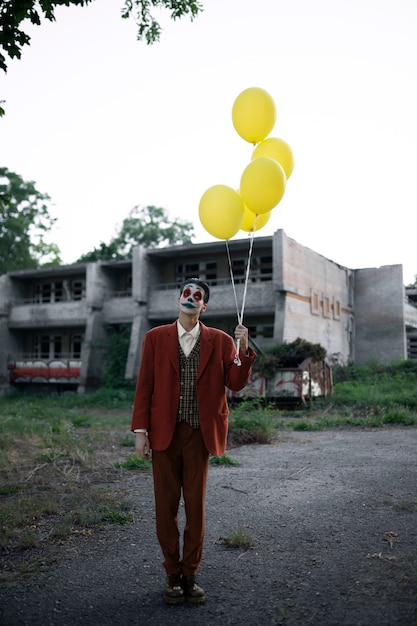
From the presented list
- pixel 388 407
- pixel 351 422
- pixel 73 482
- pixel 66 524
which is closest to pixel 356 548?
pixel 66 524

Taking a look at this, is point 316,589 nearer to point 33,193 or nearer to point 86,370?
point 86,370

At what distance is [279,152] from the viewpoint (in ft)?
17.2

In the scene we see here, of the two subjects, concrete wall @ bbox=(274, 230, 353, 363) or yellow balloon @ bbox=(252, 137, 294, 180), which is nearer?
yellow balloon @ bbox=(252, 137, 294, 180)

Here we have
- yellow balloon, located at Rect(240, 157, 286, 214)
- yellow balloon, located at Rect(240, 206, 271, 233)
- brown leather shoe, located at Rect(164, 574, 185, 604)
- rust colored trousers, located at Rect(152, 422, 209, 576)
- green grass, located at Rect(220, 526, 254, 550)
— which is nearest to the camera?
brown leather shoe, located at Rect(164, 574, 185, 604)

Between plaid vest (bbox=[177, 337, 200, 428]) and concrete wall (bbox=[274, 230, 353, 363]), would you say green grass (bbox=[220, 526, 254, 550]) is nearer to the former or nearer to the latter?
plaid vest (bbox=[177, 337, 200, 428])

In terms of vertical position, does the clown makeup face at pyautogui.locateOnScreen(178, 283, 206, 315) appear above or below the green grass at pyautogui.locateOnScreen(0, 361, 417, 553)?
above

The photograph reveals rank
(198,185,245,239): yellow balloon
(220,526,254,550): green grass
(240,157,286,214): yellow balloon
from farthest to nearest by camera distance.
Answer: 1. (198,185,245,239): yellow balloon
2. (240,157,286,214): yellow balloon
3. (220,526,254,550): green grass

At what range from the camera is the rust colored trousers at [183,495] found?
11.0 ft

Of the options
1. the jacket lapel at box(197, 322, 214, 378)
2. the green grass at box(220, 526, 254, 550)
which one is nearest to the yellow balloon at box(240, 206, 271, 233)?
the jacket lapel at box(197, 322, 214, 378)

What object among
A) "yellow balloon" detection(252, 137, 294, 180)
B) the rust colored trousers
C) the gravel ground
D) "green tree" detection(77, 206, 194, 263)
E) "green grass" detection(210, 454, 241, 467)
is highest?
"green tree" detection(77, 206, 194, 263)

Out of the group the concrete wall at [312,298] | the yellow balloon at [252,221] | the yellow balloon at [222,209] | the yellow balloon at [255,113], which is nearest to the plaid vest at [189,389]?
the yellow balloon at [222,209]

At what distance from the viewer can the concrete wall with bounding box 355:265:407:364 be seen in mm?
26156

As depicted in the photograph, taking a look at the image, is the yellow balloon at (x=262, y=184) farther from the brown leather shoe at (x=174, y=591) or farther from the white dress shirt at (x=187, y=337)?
the brown leather shoe at (x=174, y=591)

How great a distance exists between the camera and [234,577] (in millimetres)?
3615
